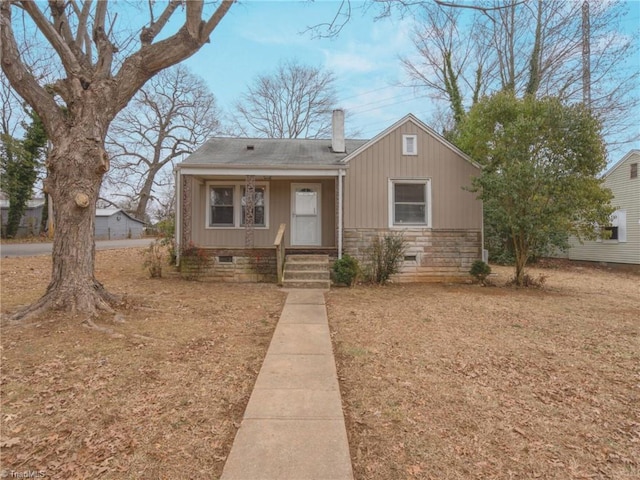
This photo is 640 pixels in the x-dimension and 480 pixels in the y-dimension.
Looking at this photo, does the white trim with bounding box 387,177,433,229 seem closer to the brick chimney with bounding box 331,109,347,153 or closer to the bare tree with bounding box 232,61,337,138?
the brick chimney with bounding box 331,109,347,153

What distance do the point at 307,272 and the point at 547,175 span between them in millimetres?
6314

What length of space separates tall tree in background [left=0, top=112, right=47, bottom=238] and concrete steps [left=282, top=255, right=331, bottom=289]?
22.8m

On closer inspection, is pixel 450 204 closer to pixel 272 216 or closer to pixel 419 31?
pixel 272 216

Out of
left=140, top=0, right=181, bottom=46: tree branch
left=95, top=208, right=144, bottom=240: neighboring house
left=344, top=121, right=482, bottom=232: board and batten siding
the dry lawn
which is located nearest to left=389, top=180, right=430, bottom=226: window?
left=344, top=121, right=482, bottom=232: board and batten siding

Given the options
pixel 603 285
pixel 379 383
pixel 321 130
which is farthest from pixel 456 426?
pixel 321 130

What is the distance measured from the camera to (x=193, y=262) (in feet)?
30.2

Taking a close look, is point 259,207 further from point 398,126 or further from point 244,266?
point 398,126

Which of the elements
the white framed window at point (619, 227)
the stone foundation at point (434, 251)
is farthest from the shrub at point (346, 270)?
the white framed window at point (619, 227)

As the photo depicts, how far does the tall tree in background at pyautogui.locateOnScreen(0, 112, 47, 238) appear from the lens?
22156mm

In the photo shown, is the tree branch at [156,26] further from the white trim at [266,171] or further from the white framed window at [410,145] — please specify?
the white framed window at [410,145]

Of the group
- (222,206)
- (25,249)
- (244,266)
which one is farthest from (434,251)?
(25,249)

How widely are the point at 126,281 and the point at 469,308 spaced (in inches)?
318

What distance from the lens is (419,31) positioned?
1453cm

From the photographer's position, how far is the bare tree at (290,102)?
27266 millimetres
